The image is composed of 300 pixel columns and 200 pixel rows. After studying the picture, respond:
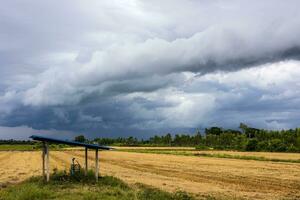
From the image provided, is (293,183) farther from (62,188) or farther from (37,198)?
(37,198)

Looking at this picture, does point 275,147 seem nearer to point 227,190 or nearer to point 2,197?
point 227,190

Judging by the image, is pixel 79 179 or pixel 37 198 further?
pixel 79 179

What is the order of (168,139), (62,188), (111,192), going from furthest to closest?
(168,139)
(62,188)
(111,192)

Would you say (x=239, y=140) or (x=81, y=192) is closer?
(x=81, y=192)

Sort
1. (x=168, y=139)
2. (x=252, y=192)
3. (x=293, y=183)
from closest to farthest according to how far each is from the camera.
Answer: (x=252, y=192)
(x=293, y=183)
(x=168, y=139)

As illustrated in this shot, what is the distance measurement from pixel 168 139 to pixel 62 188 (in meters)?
160

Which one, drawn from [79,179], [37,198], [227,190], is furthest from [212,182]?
[37,198]

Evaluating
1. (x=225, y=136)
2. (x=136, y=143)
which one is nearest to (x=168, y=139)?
(x=136, y=143)

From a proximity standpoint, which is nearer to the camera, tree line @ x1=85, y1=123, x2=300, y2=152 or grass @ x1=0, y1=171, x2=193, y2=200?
grass @ x1=0, y1=171, x2=193, y2=200

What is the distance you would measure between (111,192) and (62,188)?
335 cm

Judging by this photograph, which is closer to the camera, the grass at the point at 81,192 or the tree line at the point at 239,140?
the grass at the point at 81,192

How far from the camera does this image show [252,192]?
2650 cm

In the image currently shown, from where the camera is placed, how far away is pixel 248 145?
109 m

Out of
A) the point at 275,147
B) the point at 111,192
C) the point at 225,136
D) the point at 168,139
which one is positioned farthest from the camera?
the point at 168,139
